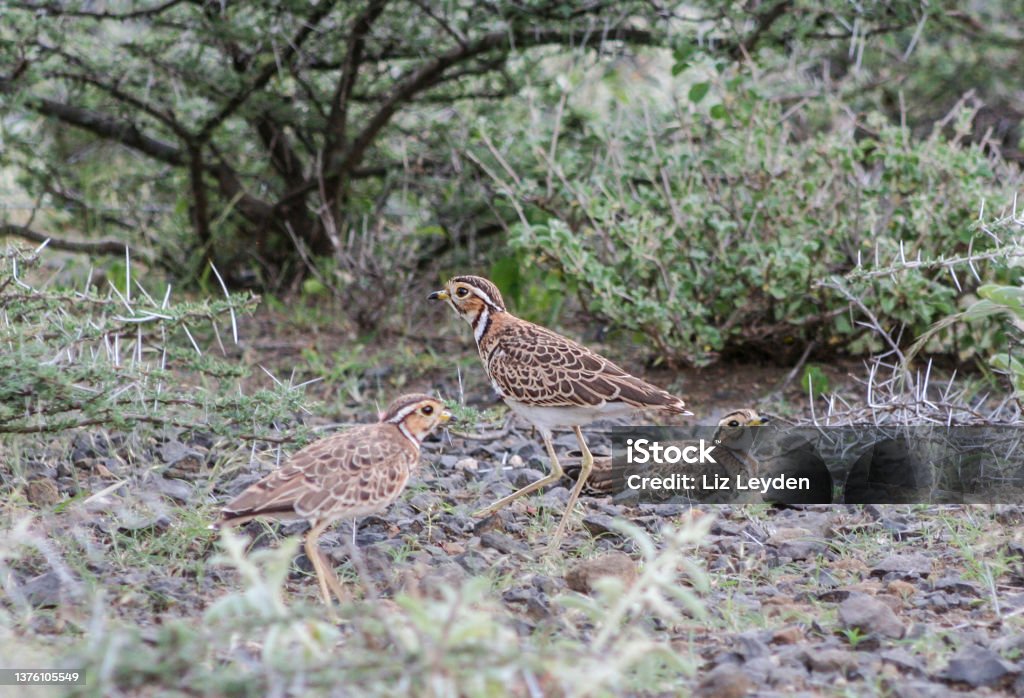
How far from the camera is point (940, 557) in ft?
15.8

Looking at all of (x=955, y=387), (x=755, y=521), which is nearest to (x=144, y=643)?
(x=755, y=521)

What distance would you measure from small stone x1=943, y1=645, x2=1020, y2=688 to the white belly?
192 cm

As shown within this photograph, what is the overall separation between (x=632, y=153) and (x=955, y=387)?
94.3 inches

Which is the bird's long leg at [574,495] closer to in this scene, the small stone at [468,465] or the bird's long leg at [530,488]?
the bird's long leg at [530,488]

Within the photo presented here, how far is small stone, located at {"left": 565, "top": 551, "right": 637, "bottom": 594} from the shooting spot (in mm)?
4316

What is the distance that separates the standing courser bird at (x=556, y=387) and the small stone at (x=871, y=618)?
1341 mm

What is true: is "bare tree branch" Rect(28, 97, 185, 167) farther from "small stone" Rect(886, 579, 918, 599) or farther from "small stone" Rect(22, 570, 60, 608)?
"small stone" Rect(886, 579, 918, 599)

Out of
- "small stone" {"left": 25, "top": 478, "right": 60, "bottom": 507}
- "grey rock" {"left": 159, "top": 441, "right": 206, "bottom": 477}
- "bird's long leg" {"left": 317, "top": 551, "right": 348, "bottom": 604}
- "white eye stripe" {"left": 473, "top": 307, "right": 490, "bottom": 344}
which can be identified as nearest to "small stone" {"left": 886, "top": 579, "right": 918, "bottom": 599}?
"bird's long leg" {"left": 317, "top": 551, "right": 348, "bottom": 604}

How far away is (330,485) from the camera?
4180mm

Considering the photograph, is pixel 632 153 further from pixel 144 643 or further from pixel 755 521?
pixel 144 643

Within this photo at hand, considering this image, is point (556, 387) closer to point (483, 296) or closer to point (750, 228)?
point (483, 296)

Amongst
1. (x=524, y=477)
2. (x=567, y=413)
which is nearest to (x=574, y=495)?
(x=567, y=413)

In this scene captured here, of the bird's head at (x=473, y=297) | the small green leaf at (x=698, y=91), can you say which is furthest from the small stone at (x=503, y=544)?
the small green leaf at (x=698, y=91)

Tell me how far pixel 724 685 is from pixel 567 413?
6.97ft
